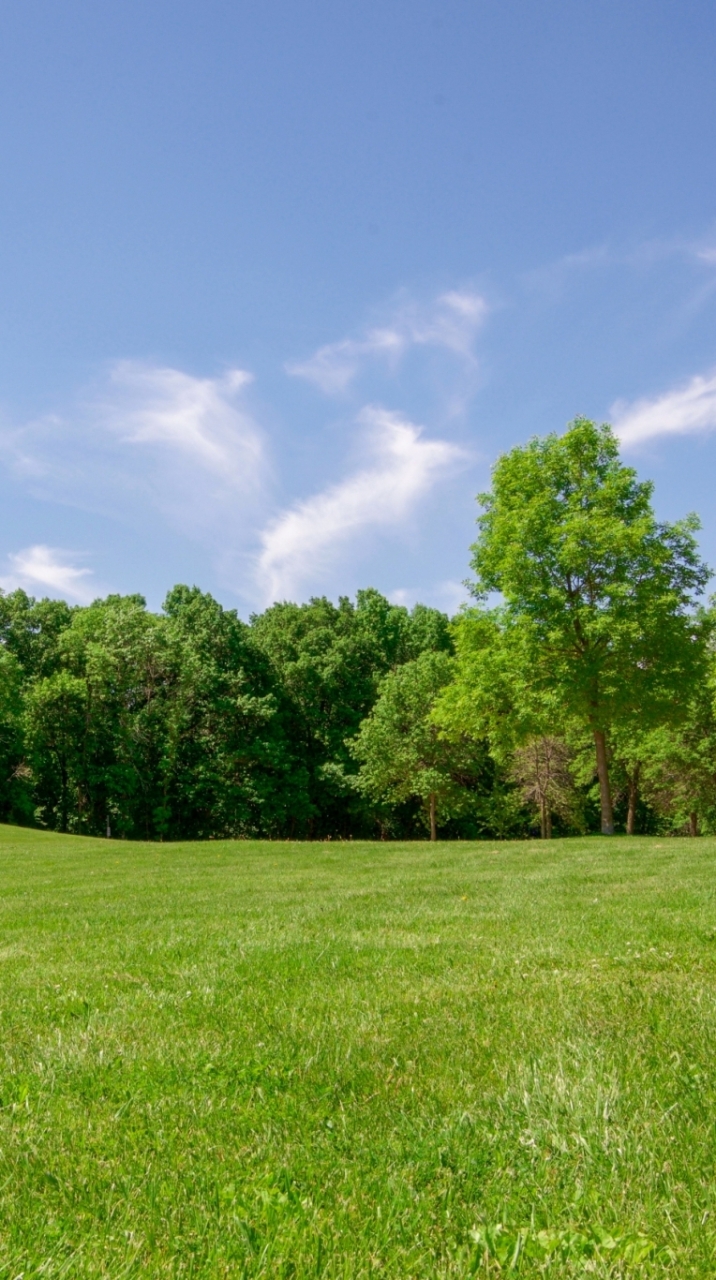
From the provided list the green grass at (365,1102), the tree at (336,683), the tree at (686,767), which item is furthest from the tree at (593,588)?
the tree at (336,683)

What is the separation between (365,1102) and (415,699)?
140 ft

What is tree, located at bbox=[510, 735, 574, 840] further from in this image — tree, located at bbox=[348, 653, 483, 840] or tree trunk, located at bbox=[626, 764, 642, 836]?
tree trunk, located at bbox=[626, 764, 642, 836]

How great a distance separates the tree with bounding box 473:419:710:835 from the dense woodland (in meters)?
0.09

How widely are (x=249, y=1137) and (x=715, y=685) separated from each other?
2866cm

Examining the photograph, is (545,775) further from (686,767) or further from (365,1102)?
(365,1102)

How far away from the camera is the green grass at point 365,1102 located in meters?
2.81

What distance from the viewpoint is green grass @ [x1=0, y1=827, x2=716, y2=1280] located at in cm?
281

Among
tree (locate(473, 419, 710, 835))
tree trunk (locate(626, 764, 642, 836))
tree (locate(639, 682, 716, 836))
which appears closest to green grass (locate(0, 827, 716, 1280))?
tree (locate(473, 419, 710, 835))

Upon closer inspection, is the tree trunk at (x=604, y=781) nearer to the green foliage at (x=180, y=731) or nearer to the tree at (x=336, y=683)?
the tree at (x=336, y=683)

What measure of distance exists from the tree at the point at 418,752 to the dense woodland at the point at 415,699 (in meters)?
0.14

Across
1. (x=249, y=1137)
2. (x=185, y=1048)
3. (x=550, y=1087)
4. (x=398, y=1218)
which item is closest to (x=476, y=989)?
(x=550, y=1087)

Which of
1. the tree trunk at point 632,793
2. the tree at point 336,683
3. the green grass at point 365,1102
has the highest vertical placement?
the tree at point 336,683

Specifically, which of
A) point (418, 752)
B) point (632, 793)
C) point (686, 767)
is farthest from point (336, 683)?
point (686, 767)

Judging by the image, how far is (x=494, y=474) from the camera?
31719 mm
